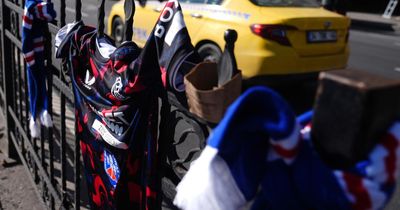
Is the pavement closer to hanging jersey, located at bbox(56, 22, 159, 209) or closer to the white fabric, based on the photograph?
hanging jersey, located at bbox(56, 22, 159, 209)

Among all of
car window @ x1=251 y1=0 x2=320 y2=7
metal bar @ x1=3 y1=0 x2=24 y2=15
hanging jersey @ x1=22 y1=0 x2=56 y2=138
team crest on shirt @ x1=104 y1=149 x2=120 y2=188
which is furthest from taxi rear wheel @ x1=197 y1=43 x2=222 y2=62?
team crest on shirt @ x1=104 y1=149 x2=120 y2=188

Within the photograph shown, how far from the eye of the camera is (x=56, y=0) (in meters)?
2.85

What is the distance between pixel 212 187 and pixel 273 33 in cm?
476

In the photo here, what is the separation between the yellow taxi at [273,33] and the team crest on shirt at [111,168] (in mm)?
3993

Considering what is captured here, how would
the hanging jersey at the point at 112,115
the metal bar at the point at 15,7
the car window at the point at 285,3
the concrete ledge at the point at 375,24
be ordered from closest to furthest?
the hanging jersey at the point at 112,115
the metal bar at the point at 15,7
the car window at the point at 285,3
the concrete ledge at the point at 375,24

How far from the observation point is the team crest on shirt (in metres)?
1.45

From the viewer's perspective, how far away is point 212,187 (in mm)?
820

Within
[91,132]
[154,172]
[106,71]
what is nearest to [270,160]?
[154,172]

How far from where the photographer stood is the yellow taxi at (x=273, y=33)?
5.41 m

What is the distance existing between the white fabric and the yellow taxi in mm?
4613

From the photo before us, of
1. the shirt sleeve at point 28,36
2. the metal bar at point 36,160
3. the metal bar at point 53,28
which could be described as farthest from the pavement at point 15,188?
the metal bar at point 53,28

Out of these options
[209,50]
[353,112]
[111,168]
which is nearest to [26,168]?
[111,168]

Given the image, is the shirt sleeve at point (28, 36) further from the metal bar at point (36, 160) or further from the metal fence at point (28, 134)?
the metal bar at point (36, 160)

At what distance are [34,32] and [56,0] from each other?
876mm
